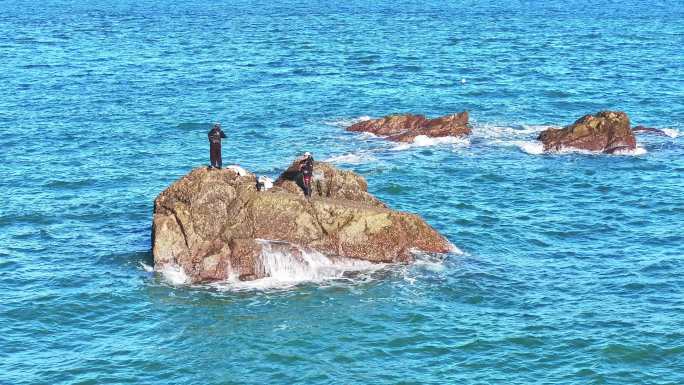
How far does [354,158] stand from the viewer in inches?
2714

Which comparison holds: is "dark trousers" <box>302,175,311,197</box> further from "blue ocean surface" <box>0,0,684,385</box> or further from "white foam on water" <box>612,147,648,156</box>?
"white foam on water" <box>612,147,648,156</box>

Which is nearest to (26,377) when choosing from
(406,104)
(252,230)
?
(252,230)

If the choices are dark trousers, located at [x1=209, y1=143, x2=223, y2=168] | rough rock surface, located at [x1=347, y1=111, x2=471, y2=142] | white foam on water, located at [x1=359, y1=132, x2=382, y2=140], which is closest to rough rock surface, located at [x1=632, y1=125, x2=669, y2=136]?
rough rock surface, located at [x1=347, y1=111, x2=471, y2=142]

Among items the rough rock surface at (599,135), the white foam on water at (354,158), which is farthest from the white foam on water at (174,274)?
the rough rock surface at (599,135)

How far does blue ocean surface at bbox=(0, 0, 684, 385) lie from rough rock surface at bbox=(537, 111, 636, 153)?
1.21m

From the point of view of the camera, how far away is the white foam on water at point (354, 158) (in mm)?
68125

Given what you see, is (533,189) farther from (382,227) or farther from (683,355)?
(683,355)

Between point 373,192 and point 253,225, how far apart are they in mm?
14366

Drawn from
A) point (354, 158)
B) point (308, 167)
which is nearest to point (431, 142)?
point (354, 158)

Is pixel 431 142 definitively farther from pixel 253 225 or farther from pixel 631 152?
pixel 253 225

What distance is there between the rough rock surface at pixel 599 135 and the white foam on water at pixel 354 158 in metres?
12.7

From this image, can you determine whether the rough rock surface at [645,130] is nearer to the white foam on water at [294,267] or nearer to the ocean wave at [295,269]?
the ocean wave at [295,269]

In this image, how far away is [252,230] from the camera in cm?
4934

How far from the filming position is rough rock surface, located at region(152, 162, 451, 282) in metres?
49.0
